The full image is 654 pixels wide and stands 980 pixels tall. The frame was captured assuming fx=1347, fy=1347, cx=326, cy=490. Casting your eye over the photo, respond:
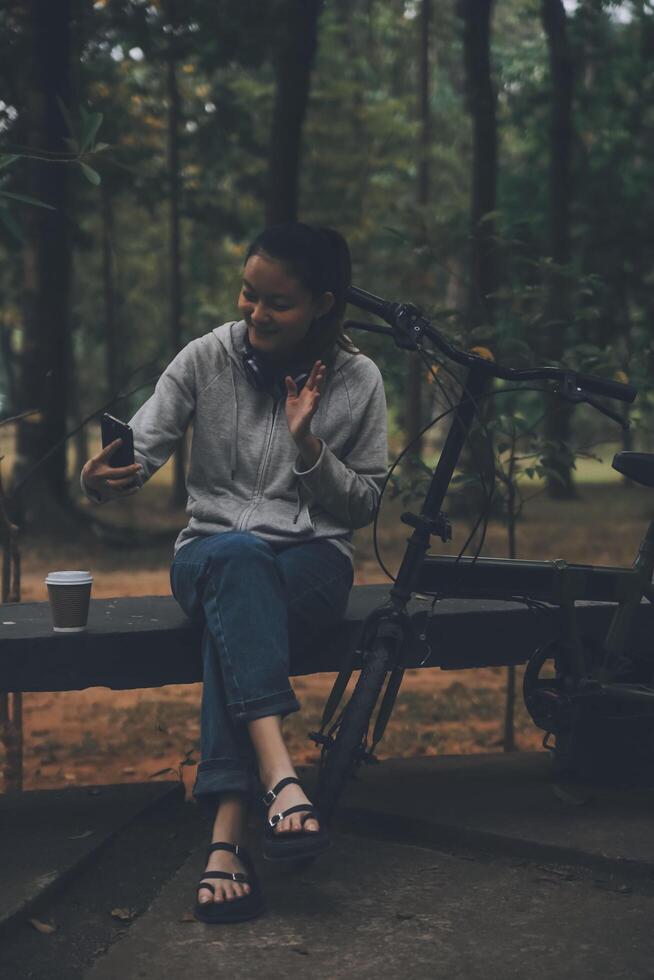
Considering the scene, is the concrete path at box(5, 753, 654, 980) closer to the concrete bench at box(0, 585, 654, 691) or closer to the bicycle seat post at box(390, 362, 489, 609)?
the concrete bench at box(0, 585, 654, 691)

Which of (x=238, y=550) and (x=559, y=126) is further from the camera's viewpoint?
(x=559, y=126)

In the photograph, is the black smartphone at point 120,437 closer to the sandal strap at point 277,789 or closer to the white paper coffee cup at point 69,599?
the white paper coffee cup at point 69,599

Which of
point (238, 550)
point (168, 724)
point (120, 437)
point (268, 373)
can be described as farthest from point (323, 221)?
point (238, 550)

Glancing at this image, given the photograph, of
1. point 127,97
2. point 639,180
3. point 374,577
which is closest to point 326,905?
point 374,577

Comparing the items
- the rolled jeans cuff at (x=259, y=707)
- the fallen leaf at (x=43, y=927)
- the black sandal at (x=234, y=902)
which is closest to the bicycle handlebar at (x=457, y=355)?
the rolled jeans cuff at (x=259, y=707)

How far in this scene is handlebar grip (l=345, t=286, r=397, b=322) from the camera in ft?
12.2

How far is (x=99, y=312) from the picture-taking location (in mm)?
30641

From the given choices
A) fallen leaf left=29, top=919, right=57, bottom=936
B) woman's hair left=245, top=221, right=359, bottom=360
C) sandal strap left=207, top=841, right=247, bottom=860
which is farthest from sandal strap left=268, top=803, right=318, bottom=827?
woman's hair left=245, top=221, right=359, bottom=360

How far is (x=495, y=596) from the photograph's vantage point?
412 cm

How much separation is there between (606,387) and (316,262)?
90 cm

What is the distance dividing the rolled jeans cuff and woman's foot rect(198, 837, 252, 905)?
32cm

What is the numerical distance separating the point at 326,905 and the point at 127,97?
Answer: 63.2 feet

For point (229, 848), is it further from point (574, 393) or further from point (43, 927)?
point (574, 393)

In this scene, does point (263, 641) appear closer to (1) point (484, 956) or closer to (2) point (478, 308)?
(1) point (484, 956)
